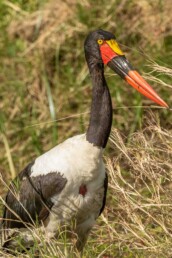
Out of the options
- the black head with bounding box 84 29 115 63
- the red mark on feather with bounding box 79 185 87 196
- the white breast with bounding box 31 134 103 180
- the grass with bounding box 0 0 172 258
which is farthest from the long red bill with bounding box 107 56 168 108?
the grass with bounding box 0 0 172 258

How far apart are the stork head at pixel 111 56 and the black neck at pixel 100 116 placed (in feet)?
0.39

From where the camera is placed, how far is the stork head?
5.34 m

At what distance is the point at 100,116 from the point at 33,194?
630 mm

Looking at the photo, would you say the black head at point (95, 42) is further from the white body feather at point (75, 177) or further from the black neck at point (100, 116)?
the white body feather at point (75, 177)

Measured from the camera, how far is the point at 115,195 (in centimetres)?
542

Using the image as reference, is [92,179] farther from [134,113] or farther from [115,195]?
[134,113]

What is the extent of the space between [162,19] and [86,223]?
352cm

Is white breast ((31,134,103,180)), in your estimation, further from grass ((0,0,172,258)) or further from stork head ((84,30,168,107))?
grass ((0,0,172,258))

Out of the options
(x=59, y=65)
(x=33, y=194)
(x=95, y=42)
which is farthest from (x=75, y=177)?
(x=59, y=65)

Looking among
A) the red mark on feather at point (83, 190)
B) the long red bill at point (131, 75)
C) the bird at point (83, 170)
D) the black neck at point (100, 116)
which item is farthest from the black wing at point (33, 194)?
the long red bill at point (131, 75)

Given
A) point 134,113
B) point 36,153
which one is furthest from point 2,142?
point 134,113

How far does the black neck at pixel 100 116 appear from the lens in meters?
5.36

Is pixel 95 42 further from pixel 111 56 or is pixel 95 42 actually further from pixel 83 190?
pixel 83 190

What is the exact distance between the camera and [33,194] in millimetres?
5570
